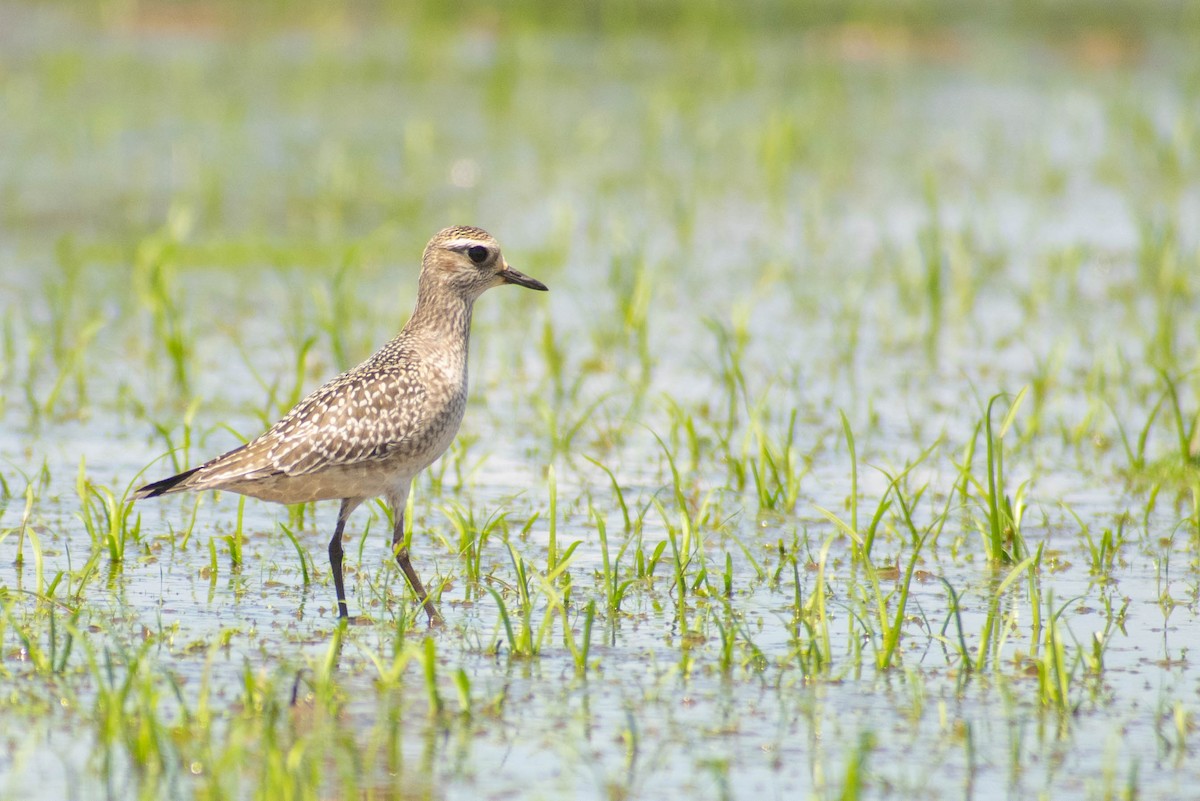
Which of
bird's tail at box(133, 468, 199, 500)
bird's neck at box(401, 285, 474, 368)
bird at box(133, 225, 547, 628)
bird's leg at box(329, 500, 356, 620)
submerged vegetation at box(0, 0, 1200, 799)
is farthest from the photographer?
bird's neck at box(401, 285, 474, 368)

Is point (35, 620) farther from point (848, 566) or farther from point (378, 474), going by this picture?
point (848, 566)

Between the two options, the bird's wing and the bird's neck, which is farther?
the bird's neck

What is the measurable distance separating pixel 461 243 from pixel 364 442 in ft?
3.69

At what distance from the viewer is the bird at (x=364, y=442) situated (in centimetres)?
659

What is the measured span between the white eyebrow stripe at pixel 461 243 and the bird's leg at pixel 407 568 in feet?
3.74

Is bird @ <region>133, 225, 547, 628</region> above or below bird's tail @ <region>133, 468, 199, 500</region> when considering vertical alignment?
above

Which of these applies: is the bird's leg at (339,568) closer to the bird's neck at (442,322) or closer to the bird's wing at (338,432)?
the bird's wing at (338,432)

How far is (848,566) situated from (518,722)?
2.41 m

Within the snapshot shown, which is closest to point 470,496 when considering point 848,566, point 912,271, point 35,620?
point 848,566

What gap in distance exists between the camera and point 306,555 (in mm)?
7387

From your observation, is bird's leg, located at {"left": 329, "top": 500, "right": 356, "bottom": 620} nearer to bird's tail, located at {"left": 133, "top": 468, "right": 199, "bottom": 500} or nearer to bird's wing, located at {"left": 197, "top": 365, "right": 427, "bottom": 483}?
bird's wing, located at {"left": 197, "top": 365, "right": 427, "bottom": 483}

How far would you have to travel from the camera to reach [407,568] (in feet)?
22.1

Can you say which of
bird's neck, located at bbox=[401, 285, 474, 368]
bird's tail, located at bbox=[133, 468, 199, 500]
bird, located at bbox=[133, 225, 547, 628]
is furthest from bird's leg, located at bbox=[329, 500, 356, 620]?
bird's neck, located at bbox=[401, 285, 474, 368]

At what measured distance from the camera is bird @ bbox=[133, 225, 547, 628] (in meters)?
6.59
